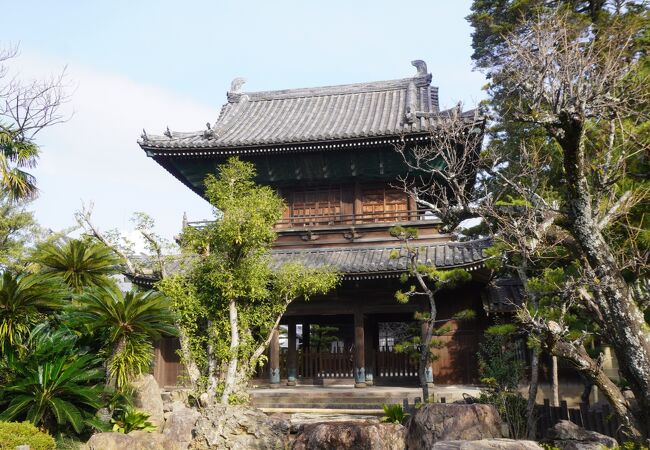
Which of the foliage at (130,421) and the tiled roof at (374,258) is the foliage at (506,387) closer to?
the tiled roof at (374,258)

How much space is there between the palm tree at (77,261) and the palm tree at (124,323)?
6.24 ft

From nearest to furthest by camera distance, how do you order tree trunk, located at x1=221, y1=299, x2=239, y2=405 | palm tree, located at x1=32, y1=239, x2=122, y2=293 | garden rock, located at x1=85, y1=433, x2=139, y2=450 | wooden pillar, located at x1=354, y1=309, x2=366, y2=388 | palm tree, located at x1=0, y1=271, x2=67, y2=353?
1. garden rock, located at x1=85, y1=433, x2=139, y2=450
2. palm tree, located at x1=0, y1=271, x2=67, y2=353
3. tree trunk, located at x1=221, y1=299, x2=239, y2=405
4. palm tree, located at x1=32, y1=239, x2=122, y2=293
5. wooden pillar, located at x1=354, y1=309, x2=366, y2=388

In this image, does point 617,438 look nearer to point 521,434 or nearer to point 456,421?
point 521,434

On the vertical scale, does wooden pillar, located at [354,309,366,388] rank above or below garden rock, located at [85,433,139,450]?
above

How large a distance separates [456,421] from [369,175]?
10.1 m

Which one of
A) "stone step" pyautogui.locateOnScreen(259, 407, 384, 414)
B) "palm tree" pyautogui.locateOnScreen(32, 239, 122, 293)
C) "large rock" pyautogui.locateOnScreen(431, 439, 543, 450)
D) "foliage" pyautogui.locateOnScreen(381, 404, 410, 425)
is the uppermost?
"palm tree" pyautogui.locateOnScreen(32, 239, 122, 293)

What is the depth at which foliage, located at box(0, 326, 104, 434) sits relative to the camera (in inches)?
438

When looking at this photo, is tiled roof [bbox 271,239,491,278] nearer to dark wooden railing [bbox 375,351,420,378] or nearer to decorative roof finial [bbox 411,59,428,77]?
dark wooden railing [bbox 375,351,420,378]

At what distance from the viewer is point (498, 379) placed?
41.9 feet

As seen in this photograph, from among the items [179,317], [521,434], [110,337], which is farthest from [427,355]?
[110,337]

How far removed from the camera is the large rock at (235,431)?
36.9 feet

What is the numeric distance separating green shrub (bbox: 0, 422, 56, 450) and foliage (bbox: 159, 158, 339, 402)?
12.6ft

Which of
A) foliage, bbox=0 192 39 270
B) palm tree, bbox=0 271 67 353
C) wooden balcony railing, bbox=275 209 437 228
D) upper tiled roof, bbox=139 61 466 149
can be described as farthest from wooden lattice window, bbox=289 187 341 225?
foliage, bbox=0 192 39 270

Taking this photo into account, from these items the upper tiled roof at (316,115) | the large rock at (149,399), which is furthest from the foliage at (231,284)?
the upper tiled roof at (316,115)
